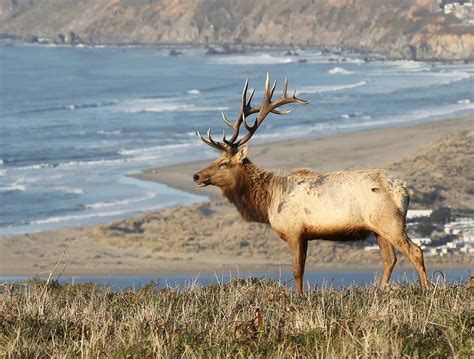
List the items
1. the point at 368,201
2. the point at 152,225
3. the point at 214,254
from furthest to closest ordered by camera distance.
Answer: the point at 152,225 < the point at 214,254 < the point at 368,201

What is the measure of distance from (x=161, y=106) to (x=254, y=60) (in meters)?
84.7

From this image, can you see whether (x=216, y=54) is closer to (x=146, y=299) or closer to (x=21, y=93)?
(x=21, y=93)

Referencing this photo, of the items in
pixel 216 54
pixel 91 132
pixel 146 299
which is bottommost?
pixel 216 54

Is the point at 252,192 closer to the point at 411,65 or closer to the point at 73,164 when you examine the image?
the point at 73,164

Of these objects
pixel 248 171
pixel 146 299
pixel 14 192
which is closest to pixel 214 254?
pixel 14 192

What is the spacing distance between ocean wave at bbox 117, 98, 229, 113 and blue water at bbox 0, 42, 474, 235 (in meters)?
0.15

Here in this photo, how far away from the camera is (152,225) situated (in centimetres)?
3447

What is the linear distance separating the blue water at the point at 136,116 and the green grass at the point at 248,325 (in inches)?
999

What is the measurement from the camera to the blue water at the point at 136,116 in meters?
40.2

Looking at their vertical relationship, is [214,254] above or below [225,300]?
below

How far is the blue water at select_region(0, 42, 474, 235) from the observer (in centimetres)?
4022

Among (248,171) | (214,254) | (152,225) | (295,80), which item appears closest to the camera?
(248,171)

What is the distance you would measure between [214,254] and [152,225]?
303 cm

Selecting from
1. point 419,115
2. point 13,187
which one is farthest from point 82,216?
point 419,115
